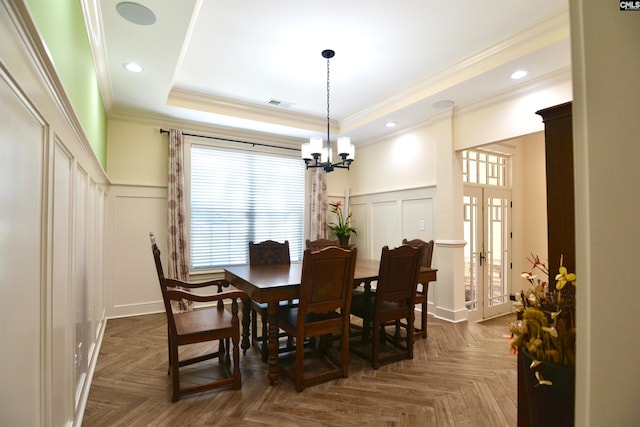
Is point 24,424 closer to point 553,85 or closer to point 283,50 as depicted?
point 283,50

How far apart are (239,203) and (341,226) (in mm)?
1907

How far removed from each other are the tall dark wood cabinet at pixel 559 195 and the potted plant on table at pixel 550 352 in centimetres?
28

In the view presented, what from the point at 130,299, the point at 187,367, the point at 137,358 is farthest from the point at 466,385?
the point at 130,299

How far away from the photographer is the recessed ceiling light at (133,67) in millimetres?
2902

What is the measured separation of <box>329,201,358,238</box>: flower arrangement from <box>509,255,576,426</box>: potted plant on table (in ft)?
14.7

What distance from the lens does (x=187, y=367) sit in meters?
2.72

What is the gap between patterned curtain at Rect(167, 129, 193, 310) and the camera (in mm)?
4289

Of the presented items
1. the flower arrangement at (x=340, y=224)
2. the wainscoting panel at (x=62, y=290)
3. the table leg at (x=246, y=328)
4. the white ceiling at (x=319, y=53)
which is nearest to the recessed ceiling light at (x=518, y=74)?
the white ceiling at (x=319, y=53)

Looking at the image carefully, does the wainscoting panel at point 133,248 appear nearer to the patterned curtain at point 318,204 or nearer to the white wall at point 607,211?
the patterned curtain at point 318,204

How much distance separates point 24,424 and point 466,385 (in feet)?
8.90

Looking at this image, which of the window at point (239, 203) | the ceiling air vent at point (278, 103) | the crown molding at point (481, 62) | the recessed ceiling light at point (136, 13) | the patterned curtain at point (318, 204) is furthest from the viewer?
the patterned curtain at point (318, 204)

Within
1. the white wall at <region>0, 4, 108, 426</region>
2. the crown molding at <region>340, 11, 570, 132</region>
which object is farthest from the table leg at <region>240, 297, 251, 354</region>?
the crown molding at <region>340, 11, 570, 132</region>

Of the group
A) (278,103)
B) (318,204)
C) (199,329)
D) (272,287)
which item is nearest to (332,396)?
(272,287)

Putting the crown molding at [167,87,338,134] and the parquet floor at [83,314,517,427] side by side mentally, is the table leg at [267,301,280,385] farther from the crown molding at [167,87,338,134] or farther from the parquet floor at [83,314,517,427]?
the crown molding at [167,87,338,134]
